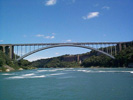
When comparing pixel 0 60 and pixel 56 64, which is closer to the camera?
pixel 0 60

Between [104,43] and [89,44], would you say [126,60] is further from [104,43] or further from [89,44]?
[89,44]

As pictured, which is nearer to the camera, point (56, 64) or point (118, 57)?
point (118, 57)

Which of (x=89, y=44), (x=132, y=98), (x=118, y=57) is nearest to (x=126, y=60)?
(x=118, y=57)

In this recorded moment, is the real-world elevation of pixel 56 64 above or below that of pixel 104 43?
→ below

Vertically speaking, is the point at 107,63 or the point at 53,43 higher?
the point at 53,43

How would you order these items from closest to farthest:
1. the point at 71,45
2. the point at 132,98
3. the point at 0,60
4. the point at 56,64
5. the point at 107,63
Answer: the point at 132,98, the point at 0,60, the point at 71,45, the point at 107,63, the point at 56,64

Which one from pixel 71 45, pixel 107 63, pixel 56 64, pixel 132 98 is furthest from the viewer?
pixel 56 64

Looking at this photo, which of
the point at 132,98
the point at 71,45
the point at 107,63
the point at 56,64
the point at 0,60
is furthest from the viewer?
the point at 56,64

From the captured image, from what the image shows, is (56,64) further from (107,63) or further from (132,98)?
(132,98)

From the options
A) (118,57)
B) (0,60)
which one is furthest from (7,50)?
(118,57)
